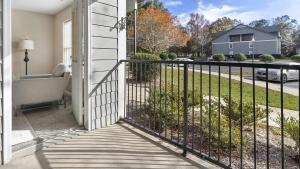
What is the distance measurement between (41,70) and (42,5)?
84.8 inches

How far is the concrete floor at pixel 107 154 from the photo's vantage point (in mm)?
2244

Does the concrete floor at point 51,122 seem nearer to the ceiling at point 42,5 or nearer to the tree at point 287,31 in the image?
the ceiling at point 42,5

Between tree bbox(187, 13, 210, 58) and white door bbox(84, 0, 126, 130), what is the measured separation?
32.3m

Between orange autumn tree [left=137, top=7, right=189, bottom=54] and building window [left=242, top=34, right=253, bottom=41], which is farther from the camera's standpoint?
building window [left=242, top=34, right=253, bottom=41]

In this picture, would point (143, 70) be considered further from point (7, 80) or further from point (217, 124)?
point (7, 80)

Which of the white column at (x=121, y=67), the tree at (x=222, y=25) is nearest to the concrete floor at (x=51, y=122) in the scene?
the white column at (x=121, y=67)

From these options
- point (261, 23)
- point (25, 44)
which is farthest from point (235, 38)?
point (25, 44)

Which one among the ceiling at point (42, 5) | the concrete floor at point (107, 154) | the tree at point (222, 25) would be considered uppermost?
the tree at point (222, 25)

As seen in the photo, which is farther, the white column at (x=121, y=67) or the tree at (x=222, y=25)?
the tree at (x=222, y=25)

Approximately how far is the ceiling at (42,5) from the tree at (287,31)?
35732 mm

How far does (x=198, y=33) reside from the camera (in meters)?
35.0

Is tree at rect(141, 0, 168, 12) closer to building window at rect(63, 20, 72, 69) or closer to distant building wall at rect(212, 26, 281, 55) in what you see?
building window at rect(63, 20, 72, 69)

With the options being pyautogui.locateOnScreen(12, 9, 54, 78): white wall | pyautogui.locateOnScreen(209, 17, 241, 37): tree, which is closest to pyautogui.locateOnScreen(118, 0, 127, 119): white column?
pyautogui.locateOnScreen(12, 9, 54, 78): white wall

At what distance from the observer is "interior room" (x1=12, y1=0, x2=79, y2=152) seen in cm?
328
